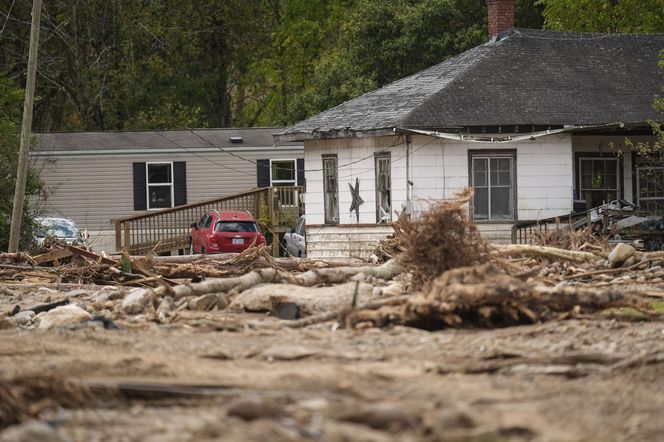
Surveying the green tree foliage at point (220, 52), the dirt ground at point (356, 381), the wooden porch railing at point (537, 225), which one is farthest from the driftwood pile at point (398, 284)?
the green tree foliage at point (220, 52)

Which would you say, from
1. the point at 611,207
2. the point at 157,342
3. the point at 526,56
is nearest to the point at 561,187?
the point at 611,207

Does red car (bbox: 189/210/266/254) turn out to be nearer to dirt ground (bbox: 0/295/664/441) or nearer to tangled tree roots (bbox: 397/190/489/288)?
tangled tree roots (bbox: 397/190/489/288)

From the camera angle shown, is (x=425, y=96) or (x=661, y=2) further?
(x=661, y=2)

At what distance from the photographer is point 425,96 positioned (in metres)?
33.7

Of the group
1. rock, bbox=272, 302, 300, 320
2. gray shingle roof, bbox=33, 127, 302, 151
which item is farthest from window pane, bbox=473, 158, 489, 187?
rock, bbox=272, 302, 300, 320

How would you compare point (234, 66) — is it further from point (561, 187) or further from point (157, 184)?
point (561, 187)

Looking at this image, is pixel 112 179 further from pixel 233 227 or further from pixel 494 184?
pixel 494 184

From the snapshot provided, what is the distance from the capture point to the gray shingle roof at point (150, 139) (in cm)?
4569

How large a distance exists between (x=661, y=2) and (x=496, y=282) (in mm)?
33692

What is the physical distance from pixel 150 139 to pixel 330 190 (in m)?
12.8

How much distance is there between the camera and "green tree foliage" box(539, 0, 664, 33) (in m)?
48.3

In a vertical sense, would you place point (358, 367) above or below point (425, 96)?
below

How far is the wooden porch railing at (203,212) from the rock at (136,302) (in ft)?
79.7

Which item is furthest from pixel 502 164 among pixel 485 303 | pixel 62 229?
pixel 485 303
